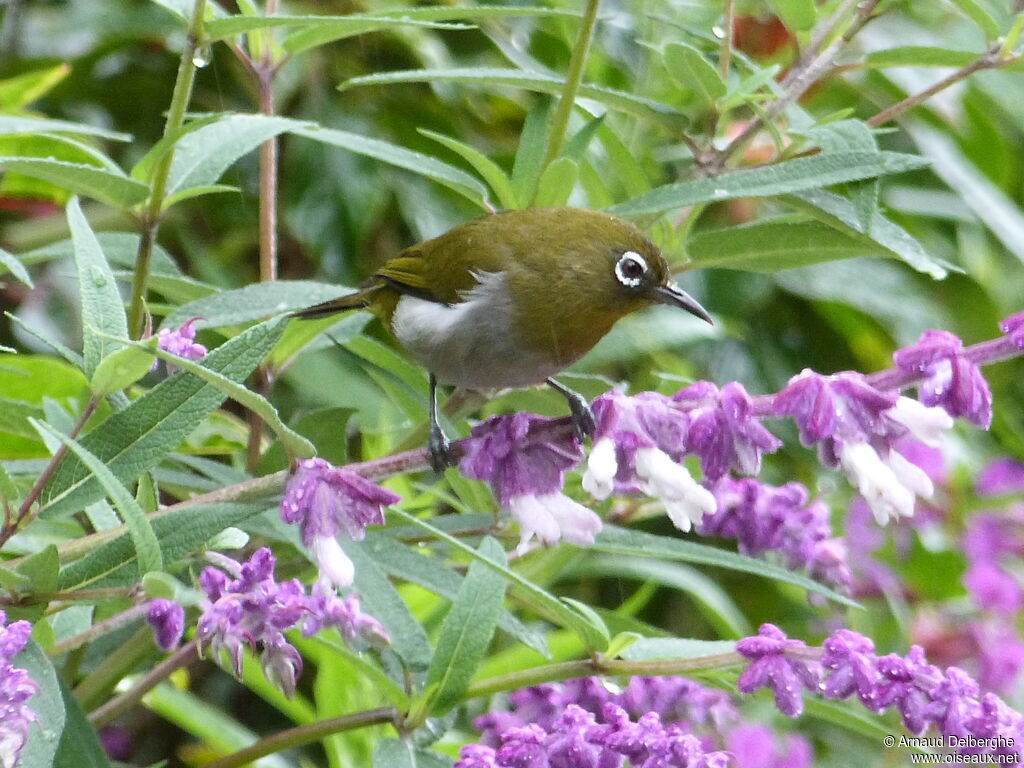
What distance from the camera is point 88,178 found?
4.16 feet

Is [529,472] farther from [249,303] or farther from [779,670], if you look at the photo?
[249,303]

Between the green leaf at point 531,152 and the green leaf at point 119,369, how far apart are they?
0.60 metres

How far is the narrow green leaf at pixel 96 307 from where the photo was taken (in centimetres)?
101

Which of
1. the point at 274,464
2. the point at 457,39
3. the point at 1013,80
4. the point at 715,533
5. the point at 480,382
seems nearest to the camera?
the point at 274,464

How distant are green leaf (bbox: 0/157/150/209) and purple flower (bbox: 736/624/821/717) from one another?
2.42ft

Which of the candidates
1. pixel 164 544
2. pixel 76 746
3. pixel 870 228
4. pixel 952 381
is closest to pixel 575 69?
pixel 870 228

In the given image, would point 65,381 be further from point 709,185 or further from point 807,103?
point 807,103

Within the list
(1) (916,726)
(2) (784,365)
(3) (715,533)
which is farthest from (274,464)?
(2) (784,365)

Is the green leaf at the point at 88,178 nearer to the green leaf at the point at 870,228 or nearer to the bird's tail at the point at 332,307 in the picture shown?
the bird's tail at the point at 332,307

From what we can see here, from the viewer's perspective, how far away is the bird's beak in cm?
148

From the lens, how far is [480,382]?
5.10 feet

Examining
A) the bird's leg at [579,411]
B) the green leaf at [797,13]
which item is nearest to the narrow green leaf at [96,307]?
the bird's leg at [579,411]

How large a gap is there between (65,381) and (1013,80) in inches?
72.6

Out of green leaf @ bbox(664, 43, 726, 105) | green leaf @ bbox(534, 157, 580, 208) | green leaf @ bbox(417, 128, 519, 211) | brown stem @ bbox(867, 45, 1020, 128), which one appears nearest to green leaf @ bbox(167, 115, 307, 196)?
green leaf @ bbox(417, 128, 519, 211)
